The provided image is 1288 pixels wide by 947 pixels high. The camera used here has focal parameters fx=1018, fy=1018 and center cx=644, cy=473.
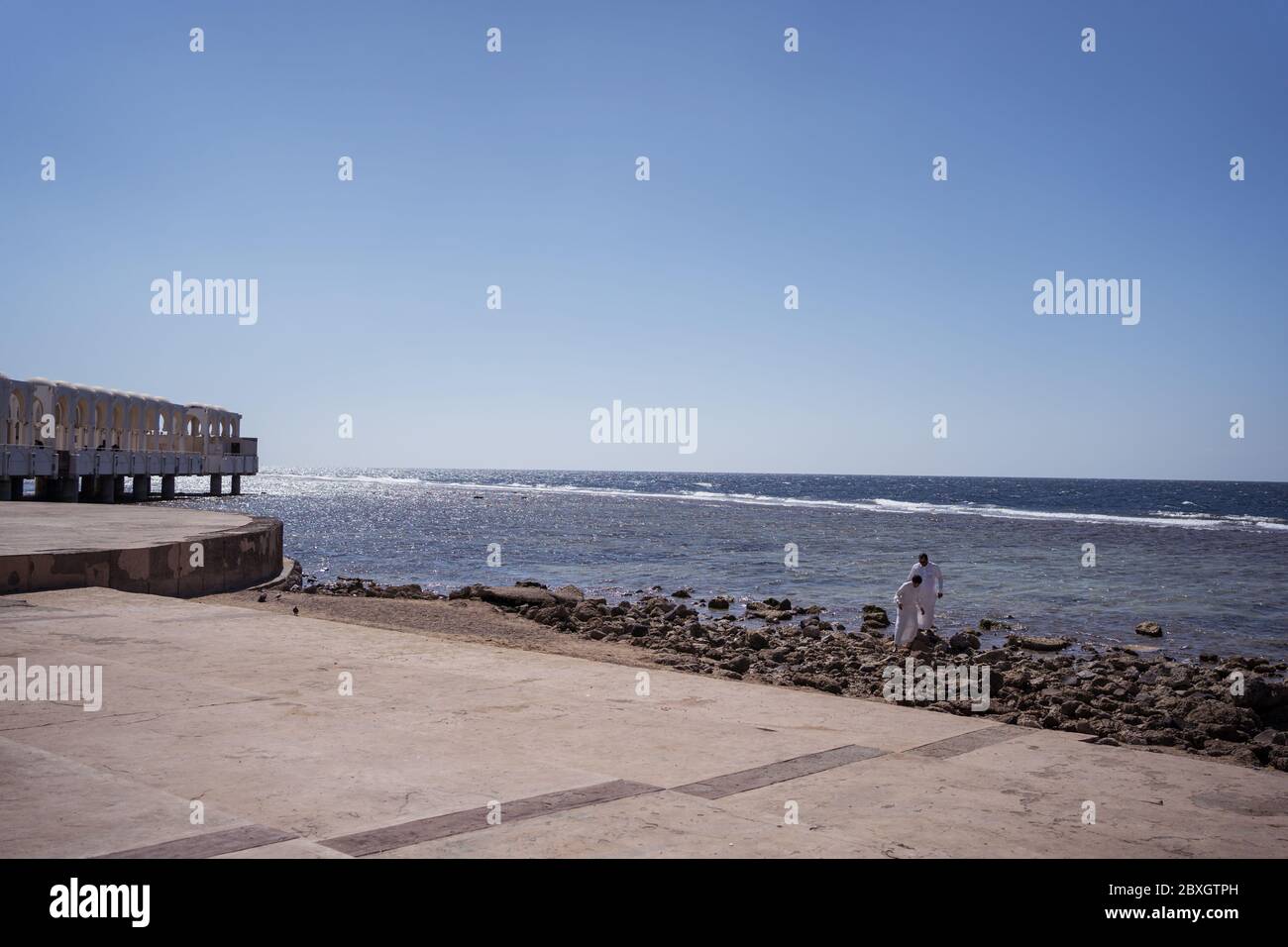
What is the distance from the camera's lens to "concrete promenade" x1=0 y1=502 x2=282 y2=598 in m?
12.0

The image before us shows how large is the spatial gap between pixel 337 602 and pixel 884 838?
15.0 m

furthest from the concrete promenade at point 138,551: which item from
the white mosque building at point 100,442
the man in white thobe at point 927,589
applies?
the white mosque building at point 100,442

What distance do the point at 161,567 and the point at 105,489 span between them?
37.0m

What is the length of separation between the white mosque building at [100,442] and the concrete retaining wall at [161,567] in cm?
2241

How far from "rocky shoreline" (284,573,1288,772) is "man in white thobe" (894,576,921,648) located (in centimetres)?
21

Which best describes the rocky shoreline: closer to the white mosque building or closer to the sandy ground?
the sandy ground

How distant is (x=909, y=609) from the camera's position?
1571 centimetres

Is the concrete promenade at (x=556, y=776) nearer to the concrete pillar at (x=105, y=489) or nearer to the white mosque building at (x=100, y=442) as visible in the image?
the white mosque building at (x=100, y=442)

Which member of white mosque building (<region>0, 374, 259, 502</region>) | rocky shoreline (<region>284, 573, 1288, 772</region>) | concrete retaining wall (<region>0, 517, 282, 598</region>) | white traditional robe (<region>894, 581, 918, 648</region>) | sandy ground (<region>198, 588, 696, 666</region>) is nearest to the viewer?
rocky shoreline (<region>284, 573, 1288, 772</region>)

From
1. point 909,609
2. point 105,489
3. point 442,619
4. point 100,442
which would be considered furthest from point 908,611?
point 100,442

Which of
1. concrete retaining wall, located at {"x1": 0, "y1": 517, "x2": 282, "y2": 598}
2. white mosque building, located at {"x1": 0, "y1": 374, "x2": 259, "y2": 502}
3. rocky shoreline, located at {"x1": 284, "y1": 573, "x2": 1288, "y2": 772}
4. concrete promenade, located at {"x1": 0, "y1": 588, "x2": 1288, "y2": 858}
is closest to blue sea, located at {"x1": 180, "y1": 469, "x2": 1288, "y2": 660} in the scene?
rocky shoreline, located at {"x1": 284, "y1": 573, "x2": 1288, "y2": 772}

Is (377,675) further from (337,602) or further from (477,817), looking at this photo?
(337,602)
